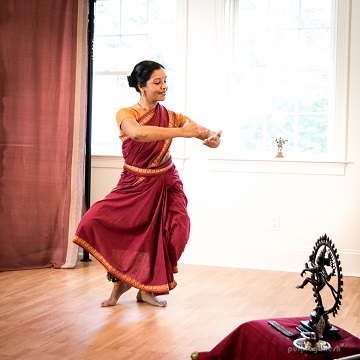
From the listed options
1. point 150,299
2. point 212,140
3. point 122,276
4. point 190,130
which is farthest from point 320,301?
point 150,299

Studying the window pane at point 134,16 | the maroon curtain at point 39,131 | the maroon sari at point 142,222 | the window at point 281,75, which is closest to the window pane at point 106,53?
the window pane at point 134,16

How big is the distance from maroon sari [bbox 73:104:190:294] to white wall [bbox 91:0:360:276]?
1.55 metres

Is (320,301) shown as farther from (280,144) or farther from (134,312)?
(280,144)

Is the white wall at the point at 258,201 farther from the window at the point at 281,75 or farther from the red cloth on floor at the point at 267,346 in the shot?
the red cloth on floor at the point at 267,346

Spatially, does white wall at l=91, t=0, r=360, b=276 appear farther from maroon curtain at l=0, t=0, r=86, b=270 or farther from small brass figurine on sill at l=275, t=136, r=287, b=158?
maroon curtain at l=0, t=0, r=86, b=270

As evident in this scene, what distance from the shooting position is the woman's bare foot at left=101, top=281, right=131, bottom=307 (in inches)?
167

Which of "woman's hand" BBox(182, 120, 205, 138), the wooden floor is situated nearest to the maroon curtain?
the wooden floor

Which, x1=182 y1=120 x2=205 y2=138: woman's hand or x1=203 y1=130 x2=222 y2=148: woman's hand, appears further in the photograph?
x1=203 y1=130 x2=222 y2=148: woman's hand

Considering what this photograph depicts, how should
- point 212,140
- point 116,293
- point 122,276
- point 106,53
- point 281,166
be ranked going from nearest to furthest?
point 212,140
point 122,276
point 116,293
point 281,166
point 106,53

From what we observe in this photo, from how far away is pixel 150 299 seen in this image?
4301 millimetres

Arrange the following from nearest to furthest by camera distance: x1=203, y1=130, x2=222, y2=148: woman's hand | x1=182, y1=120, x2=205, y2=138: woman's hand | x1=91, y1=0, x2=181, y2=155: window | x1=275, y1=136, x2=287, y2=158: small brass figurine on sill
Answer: x1=182, y1=120, x2=205, y2=138: woman's hand < x1=203, y1=130, x2=222, y2=148: woman's hand < x1=275, y1=136, x2=287, y2=158: small brass figurine on sill < x1=91, y1=0, x2=181, y2=155: window

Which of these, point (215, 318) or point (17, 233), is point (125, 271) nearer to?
point (215, 318)

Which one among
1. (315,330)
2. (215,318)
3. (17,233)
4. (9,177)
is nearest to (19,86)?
(9,177)

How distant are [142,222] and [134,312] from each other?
0.55m
